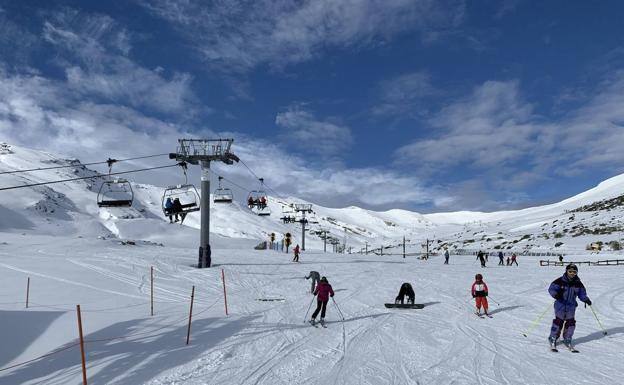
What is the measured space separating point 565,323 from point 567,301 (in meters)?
0.53

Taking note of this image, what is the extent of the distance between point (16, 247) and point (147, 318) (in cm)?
2860

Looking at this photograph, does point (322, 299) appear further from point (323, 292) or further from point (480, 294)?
point (480, 294)

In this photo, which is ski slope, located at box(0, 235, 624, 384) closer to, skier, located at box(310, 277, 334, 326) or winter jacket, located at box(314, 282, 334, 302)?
skier, located at box(310, 277, 334, 326)

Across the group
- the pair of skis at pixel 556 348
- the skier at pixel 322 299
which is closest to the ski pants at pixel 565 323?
the pair of skis at pixel 556 348

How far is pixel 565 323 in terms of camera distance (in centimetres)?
973

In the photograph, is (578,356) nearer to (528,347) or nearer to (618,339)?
(528,347)

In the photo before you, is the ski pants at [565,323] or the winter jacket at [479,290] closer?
the ski pants at [565,323]

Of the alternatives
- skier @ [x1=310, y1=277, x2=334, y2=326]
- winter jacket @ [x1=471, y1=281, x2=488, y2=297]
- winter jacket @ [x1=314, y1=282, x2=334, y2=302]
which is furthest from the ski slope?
winter jacket @ [x1=314, y1=282, x2=334, y2=302]

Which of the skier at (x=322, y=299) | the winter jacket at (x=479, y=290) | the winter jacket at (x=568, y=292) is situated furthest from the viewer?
the winter jacket at (x=479, y=290)

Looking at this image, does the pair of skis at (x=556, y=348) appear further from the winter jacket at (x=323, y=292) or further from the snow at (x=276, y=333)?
the winter jacket at (x=323, y=292)

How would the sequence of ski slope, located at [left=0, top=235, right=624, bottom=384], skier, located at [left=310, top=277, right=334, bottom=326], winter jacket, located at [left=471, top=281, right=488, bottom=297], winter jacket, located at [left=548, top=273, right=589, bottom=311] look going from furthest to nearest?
winter jacket, located at [left=471, top=281, right=488, bottom=297]
skier, located at [left=310, top=277, right=334, bottom=326]
winter jacket, located at [left=548, top=273, right=589, bottom=311]
ski slope, located at [left=0, top=235, right=624, bottom=384]

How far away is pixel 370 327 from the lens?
12461 millimetres

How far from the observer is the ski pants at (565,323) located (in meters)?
9.61

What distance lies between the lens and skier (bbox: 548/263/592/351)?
9.59 meters
